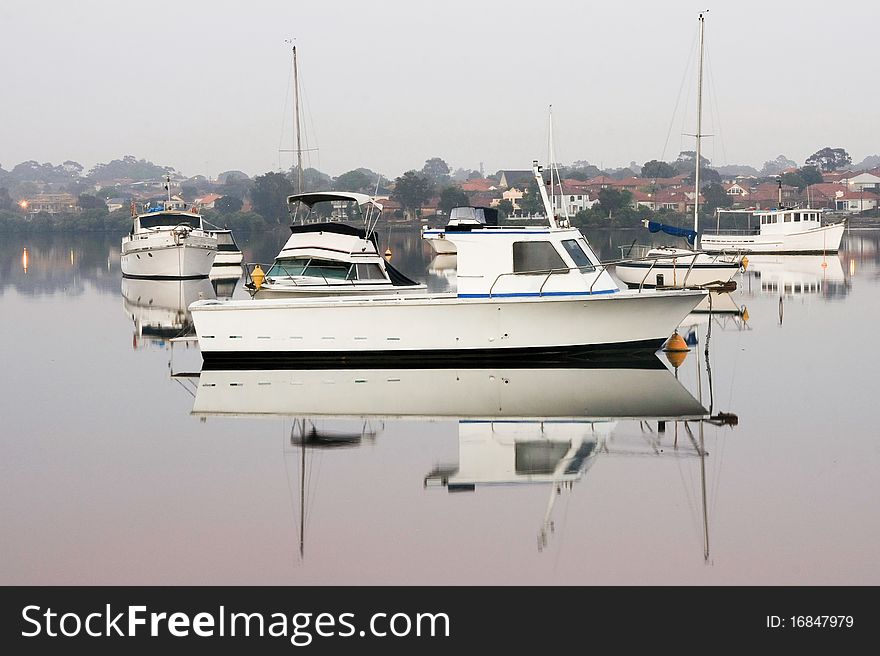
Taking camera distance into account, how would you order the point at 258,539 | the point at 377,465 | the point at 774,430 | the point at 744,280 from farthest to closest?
1. the point at 744,280
2. the point at 774,430
3. the point at 377,465
4. the point at 258,539

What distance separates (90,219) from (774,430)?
505 feet

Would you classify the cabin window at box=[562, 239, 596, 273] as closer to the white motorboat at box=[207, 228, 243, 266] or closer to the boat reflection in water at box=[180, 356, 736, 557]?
the boat reflection in water at box=[180, 356, 736, 557]

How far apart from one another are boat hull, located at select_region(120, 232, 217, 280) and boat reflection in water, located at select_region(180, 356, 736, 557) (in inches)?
1082

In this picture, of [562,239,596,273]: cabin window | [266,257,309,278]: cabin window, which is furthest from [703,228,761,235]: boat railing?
[562,239,596,273]: cabin window

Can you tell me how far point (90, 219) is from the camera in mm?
157875

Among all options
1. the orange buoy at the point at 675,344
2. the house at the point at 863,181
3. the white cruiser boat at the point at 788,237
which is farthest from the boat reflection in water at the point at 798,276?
the house at the point at 863,181

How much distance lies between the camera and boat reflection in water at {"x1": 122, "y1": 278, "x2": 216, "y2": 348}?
26531mm

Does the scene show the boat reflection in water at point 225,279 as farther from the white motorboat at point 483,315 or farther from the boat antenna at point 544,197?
the boat antenna at point 544,197

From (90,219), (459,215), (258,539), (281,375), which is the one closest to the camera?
(258,539)

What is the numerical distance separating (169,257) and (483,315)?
2962 cm

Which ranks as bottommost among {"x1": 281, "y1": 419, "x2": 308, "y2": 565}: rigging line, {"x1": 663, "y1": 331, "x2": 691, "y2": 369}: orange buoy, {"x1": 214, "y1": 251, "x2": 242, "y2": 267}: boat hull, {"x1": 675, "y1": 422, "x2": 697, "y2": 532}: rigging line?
{"x1": 281, "y1": 419, "x2": 308, "y2": 565}: rigging line

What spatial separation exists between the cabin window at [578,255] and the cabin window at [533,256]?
288mm

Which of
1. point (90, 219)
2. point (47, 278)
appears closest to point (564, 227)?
point (47, 278)

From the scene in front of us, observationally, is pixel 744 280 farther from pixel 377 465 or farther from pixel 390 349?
pixel 377 465
